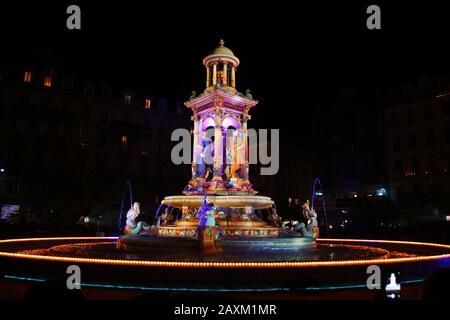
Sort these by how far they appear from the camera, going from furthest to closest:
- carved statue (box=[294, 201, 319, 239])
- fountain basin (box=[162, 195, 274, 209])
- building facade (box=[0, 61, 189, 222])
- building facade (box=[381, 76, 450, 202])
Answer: building facade (box=[381, 76, 450, 202]), building facade (box=[0, 61, 189, 222]), fountain basin (box=[162, 195, 274, 209]), carved statue (box=[294, 201, 319, 239])

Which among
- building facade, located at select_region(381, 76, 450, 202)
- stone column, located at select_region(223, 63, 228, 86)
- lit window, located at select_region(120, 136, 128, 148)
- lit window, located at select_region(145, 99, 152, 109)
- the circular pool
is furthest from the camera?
lit window, located at select_region(145, 99, 152, 109)

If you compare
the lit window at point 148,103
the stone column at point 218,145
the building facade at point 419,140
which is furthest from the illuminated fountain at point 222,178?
the lit window at point 148,103

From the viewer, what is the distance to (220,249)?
1470 cm

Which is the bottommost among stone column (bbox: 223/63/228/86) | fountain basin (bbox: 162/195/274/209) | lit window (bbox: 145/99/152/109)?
fountain basin (bbox: 162/195/274/209)

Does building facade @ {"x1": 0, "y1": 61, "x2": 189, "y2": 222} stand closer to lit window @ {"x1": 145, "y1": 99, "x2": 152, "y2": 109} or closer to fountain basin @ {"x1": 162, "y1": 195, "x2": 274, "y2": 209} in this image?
lit window @ {"x1": 145, "y1": 99, "x2": 152, "y2": 109}

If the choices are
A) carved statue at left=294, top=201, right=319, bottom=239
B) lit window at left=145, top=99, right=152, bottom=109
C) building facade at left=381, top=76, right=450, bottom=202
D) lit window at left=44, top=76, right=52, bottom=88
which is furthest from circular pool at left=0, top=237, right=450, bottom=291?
lit window at left=145, top=99, right=152, bottom=109

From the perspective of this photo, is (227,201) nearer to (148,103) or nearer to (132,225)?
(132,225)

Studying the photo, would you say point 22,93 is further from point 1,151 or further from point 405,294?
point 405,294

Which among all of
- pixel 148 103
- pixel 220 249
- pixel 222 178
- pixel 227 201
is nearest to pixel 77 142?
pixel 148 103

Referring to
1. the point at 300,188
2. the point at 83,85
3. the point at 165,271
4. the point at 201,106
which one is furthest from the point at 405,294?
the point at 300,188

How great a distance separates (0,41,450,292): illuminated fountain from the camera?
29.7ft

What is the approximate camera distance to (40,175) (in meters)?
51.1

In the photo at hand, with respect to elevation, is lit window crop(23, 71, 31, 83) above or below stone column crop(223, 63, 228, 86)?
above

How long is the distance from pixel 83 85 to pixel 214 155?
41450 mm
